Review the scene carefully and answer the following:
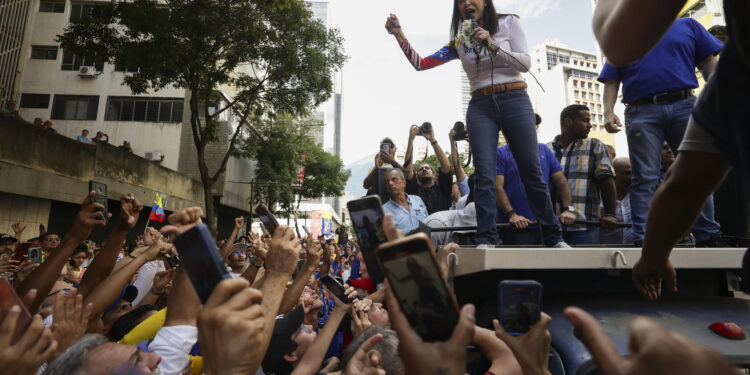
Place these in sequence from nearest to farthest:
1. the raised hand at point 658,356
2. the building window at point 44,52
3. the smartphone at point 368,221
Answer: the raised hand at point 658,356
the smartphone at point 368,221
the building window at point 44,52

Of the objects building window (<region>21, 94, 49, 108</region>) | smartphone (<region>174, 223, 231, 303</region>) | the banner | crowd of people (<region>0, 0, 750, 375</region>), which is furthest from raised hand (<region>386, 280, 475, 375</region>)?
the banner

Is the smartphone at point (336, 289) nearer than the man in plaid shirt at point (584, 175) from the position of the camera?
Yes

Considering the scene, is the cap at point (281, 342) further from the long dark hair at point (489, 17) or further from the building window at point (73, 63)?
the building window at point (73, 63)

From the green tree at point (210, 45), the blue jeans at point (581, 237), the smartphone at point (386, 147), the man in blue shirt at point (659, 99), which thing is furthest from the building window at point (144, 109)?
the man in blue shirt at point (659, 99)

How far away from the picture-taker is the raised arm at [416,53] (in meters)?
4.09

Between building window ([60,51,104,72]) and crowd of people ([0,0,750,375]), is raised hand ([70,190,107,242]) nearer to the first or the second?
crowd of people ([0,0,750,375])

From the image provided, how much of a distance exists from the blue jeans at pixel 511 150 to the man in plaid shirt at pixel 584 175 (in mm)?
712

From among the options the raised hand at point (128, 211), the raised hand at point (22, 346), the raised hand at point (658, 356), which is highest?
the raised hand at point (128, 211)

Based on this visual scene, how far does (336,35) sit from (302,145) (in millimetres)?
14050

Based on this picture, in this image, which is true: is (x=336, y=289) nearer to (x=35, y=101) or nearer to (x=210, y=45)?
(x=210, y=45)

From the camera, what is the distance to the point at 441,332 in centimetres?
104

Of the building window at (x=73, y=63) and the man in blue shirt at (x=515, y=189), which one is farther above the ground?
the building window at (x=73, y=63)

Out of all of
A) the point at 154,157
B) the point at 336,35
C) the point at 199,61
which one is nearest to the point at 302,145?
the point at 154,157

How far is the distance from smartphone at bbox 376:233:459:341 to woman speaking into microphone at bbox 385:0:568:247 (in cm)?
235
